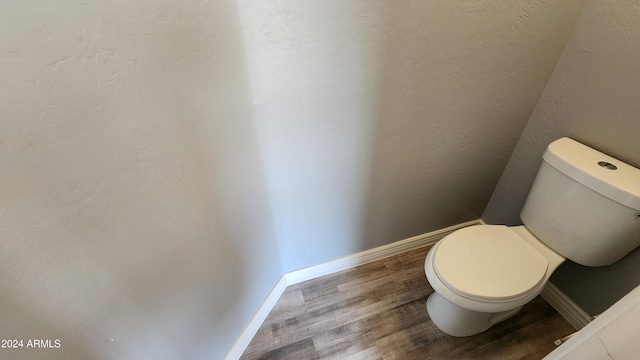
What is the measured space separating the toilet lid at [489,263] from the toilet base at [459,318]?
0.18 meters

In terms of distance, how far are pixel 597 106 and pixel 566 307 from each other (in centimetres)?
95

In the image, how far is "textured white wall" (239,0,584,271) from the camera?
0.81 m

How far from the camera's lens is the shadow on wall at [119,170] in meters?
0.38

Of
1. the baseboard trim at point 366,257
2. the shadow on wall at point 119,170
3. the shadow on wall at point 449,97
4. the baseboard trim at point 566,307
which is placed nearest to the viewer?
the shadow on wall at point 119,170

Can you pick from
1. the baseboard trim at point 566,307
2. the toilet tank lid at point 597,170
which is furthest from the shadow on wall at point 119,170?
the baseboard trim at point 566,307

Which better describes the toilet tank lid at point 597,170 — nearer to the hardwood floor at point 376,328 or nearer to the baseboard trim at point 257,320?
the hardwood floor at point 376,328

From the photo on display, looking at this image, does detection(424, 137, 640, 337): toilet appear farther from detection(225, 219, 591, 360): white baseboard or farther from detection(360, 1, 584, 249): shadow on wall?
detection(225, 219, 591, 360): white baseboard

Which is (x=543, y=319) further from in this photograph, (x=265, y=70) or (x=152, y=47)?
(x=152, y=47)

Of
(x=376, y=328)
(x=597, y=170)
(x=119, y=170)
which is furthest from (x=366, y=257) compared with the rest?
(x=119, y=170)

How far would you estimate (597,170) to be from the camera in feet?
3.06

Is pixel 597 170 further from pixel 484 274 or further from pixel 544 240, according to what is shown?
pixel 484 274

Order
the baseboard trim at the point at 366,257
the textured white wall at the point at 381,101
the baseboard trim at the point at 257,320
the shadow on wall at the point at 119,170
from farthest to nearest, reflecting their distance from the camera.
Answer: the baseboard trim at the point at 366,257, the baseboard trim at the point at 257,320, the textured white wall at the point at 381,101, the shadow on wall at the point at 119,170

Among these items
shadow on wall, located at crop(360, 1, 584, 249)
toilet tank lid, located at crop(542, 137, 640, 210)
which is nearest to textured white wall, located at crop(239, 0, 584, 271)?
shadow on wall, located at crop(360, 1, 584, 249)

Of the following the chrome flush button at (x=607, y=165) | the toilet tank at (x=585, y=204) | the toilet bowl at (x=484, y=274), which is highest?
the chrome flush button at (x=607, y=165)
